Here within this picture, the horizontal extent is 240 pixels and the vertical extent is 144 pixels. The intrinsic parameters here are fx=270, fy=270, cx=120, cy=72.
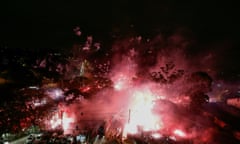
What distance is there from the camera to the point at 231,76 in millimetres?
53094

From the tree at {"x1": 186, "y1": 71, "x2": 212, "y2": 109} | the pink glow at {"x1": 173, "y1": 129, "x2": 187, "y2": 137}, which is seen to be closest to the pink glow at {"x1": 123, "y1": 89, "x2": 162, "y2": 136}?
the pink glow at {"x1": 173, "y1": 129, "x2": 187, "y2": 137}

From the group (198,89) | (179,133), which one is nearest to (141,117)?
(179,133)

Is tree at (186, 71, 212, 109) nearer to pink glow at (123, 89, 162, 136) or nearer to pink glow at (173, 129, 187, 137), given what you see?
pink glow at (123, 89, 162, 136)

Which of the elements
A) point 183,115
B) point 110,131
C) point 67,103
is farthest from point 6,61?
point 183,115

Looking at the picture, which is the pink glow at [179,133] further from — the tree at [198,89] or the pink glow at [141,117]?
the tree at [198,89]

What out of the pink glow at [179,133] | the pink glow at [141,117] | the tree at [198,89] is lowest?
the pink glow at [179,133]

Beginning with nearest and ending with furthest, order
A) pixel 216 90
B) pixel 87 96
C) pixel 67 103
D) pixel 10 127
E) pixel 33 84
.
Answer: pixel 10 127, pixel 33 84, pixel 67 103, pixel 87 96, pixel 216 90

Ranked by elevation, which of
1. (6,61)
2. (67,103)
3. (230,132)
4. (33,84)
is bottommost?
(230,132)

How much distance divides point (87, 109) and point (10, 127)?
13.8 metres

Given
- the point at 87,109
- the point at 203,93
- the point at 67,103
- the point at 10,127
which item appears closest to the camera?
the point at 10,127

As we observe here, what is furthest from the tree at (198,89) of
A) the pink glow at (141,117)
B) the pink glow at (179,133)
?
the pink glow at (179,133)

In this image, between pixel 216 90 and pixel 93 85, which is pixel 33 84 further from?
pixel 216 90

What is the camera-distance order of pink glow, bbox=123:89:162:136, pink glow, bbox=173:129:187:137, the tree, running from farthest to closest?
the tree → pink glow, bbox=173:129:187:137 → pink glow, bbox=123:89:162:136

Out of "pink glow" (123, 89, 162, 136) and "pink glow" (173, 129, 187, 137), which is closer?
"pink glow" (123, 89, 162, 136)
